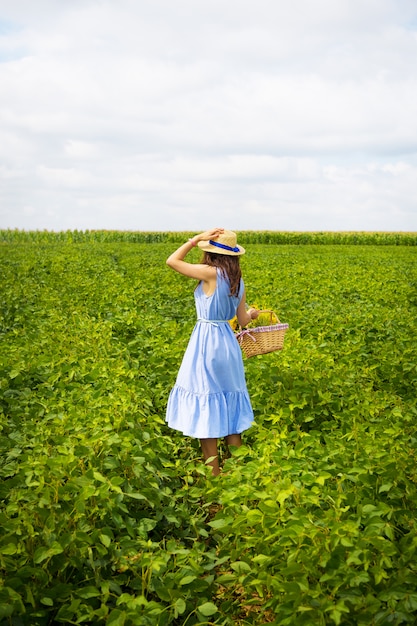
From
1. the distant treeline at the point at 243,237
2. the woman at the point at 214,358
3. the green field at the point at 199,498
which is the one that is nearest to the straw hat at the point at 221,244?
the woman at the point at 214,358

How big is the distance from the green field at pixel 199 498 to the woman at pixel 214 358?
270mm

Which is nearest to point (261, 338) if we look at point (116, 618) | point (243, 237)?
point (116, 618)

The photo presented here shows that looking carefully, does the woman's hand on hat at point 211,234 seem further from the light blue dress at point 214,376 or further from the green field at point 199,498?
the green field at point 199,498

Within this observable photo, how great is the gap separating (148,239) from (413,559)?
53.2 m

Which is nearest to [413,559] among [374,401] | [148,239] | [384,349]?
[374,401]

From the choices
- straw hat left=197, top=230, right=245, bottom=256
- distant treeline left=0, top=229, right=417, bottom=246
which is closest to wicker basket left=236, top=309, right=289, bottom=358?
straw hat left=197, top=230, right=245, bottom=256

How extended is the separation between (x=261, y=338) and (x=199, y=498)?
1.53 metres

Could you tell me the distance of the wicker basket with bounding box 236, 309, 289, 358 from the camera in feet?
18.6

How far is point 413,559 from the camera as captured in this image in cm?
328

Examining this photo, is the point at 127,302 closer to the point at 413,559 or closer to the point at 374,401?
the point at 374,401

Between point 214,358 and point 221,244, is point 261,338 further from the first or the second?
point 221,244

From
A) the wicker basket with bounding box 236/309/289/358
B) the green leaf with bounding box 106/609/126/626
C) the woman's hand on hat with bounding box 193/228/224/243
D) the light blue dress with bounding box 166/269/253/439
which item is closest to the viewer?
the green leaf with bounding box 106/609/126/626

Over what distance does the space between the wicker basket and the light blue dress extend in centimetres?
53

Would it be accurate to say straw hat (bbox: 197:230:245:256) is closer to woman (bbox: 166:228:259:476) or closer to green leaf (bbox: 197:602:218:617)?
woman (bbox: 166:228:259:476)
